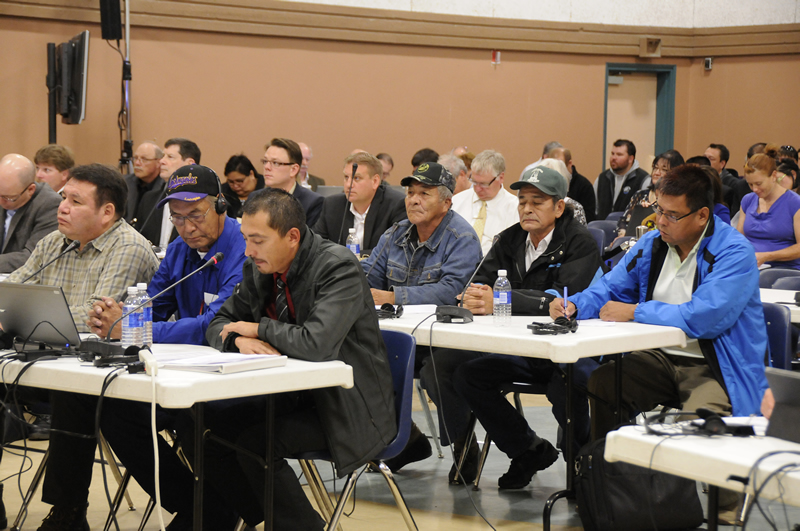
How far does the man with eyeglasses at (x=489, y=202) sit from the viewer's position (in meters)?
5.46

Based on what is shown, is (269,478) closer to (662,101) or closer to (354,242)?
(354,242)

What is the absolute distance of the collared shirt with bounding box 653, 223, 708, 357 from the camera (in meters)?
3.20

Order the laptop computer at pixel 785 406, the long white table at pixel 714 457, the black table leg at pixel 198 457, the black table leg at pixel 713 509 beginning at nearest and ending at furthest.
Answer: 1. the long white table at pixel 714 457
2. the laptop computer at pixel 785 406
3. the black table leg at pixel 713 509
4. the black table leg at pixel 198 457

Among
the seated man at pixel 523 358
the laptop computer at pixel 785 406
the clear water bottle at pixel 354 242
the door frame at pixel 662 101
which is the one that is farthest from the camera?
the door frame at pixel 662 101

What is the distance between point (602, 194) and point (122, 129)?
4788 mm

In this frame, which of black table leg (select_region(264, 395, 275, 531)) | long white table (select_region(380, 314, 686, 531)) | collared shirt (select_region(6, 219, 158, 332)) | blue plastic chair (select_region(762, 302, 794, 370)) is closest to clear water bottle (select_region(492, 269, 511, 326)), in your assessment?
long white table (select_region(380, 314, 686, 531))

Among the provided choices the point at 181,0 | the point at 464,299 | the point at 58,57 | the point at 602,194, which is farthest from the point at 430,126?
the point at 464,299

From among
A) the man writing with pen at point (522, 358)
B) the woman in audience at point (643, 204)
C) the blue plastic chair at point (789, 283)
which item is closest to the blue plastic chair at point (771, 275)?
the blue plastic chair at point (789, 283)

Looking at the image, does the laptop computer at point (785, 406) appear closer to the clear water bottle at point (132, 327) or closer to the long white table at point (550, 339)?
the long white table at point (550, 339)

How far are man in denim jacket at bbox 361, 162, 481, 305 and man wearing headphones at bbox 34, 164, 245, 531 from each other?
819 millimetres

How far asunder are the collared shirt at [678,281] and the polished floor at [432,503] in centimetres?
68

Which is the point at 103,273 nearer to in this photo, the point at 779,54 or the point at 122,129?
the point at 122,129

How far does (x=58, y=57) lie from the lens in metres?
7.74

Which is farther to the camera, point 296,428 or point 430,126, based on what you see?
point 430,126
